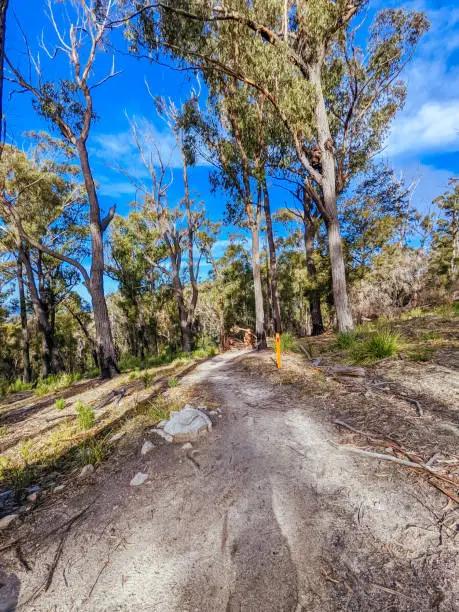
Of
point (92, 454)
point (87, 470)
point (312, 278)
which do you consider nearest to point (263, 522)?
point (87, 470)

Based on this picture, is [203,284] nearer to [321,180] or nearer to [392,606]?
[321,180]

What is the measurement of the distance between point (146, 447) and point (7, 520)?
1113 mm

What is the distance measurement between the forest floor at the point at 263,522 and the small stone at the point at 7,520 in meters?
0.05

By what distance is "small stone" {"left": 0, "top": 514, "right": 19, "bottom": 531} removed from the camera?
6.26ft

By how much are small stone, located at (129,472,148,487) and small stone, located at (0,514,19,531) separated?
837mm

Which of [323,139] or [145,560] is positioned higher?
[323,139]

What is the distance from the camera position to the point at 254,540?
1.58 m

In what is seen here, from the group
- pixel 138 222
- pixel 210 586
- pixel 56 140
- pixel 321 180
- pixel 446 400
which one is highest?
pixel 56 140

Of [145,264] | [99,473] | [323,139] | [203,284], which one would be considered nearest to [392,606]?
[99,473]

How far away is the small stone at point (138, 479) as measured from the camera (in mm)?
2230

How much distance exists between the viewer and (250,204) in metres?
A: 9.51

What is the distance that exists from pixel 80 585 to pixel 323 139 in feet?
32.6

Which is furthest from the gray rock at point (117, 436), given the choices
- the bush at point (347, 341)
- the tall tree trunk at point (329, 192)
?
the tall tree trunk at point (329, 192)

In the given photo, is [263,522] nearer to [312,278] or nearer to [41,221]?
[312,278]
